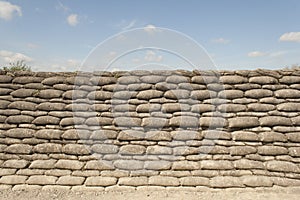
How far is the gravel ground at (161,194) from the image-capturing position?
3170mm

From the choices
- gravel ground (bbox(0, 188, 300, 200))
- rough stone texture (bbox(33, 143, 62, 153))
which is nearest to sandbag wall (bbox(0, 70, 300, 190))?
rough stone texture (bbox(33, 143, 62, 153))

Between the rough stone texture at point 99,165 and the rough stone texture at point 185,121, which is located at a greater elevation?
the rough stone texture at point 185,121

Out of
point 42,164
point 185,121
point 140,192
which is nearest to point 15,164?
point 42,164

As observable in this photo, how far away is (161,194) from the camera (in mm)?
3254

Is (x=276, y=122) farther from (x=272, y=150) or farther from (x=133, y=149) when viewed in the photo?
(x=133, y=149)

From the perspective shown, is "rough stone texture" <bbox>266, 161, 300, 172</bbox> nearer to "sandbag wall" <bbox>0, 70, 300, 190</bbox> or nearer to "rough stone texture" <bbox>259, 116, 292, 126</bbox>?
"sandbag wall" <bbox>0, 70, 300, 190</bbox>

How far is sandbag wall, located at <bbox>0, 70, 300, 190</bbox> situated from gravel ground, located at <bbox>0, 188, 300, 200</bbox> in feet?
0.40

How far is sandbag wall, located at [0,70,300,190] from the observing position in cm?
355

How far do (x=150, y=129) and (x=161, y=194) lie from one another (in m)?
1.05

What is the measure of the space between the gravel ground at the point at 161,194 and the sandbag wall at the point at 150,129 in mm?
121

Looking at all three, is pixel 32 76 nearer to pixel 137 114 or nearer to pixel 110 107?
pixel 110 107

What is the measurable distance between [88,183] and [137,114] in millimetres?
1272

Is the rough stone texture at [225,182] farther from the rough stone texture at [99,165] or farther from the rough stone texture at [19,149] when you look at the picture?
the rough stone texture at [19,149]

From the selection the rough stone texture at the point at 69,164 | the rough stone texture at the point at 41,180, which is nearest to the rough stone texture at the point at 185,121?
the rough stone texture at the point at 69,164
